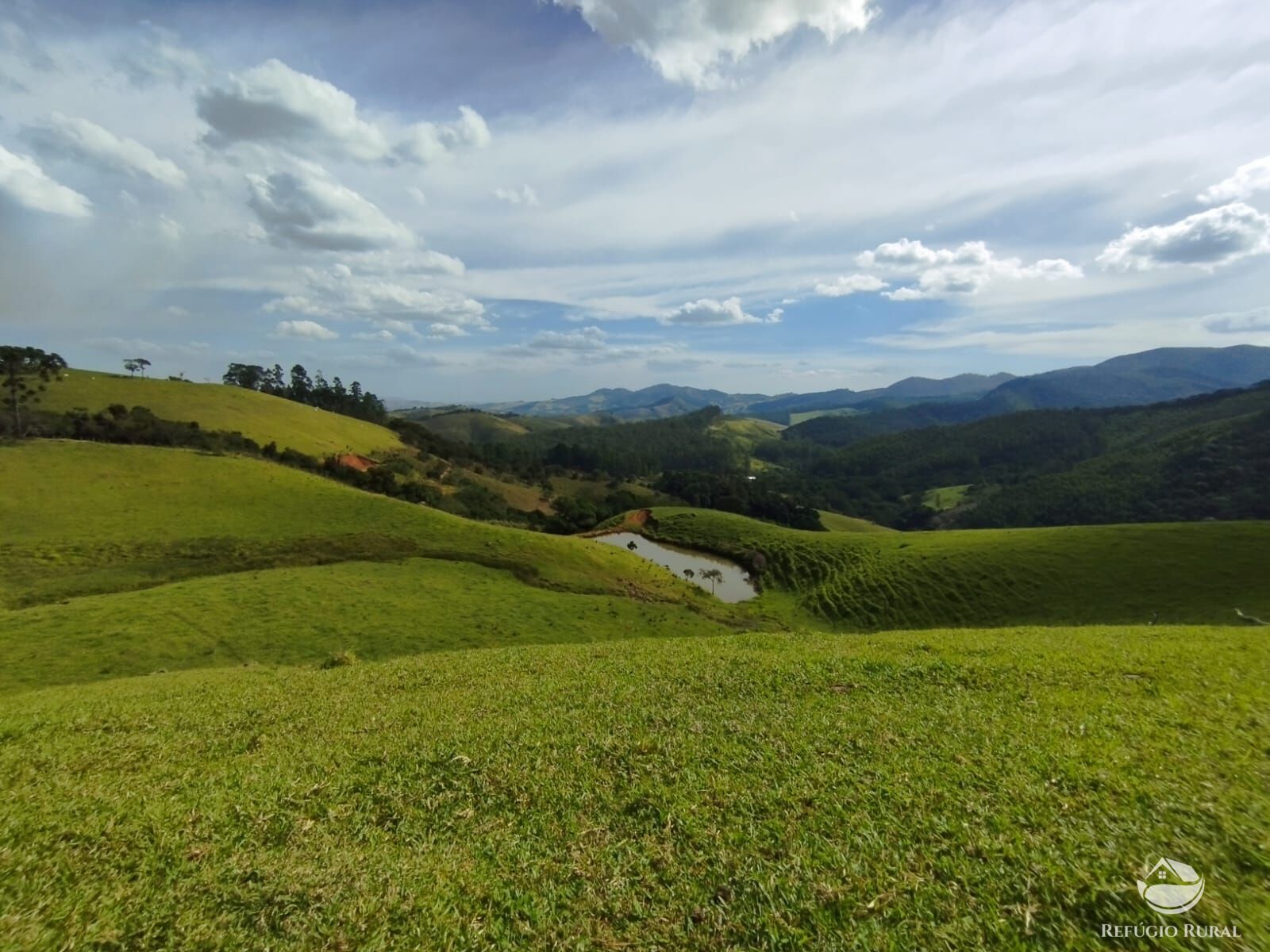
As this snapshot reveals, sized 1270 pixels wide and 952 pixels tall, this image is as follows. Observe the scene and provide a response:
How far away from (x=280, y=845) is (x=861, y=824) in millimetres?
8227

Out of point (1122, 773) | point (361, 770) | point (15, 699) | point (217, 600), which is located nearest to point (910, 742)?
point (1122, 773)

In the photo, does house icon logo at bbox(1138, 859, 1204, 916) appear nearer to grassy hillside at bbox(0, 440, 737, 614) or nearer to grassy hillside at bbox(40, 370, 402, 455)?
grassy hillside at bbox(0, 440, 737, 614)

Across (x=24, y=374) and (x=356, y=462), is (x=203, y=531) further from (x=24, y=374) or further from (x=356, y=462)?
(x=24, y=374)

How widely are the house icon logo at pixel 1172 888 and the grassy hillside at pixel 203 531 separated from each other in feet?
128

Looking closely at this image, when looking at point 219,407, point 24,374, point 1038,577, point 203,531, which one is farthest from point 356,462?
point 1038,577

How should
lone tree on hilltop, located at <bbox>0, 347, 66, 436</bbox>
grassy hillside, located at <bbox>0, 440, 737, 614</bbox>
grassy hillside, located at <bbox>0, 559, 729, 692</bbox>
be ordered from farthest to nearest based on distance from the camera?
lone tree on hilltop, located at <bbox>0, 347, 66, 436</bbox> < grassy hillside, located at <bbox>0, 440, 737, 614</bbox> < grassy hillside, located at <bbox>0, 559, 729, 692</bbox>

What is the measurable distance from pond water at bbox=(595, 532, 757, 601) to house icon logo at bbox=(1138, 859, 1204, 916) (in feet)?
171

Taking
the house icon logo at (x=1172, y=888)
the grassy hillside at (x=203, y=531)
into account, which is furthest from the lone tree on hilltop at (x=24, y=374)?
the house icon logo at (x=1172, y=888)

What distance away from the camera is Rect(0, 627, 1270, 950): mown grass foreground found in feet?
20.0

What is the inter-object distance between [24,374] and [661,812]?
10968 centimetres

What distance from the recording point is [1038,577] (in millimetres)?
48812

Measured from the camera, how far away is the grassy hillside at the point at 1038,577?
41375mm

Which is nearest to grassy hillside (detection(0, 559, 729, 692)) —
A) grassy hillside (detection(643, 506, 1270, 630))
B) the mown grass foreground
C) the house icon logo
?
the mown grass foreground

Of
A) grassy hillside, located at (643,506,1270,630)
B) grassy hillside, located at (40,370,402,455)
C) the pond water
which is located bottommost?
the pond water
